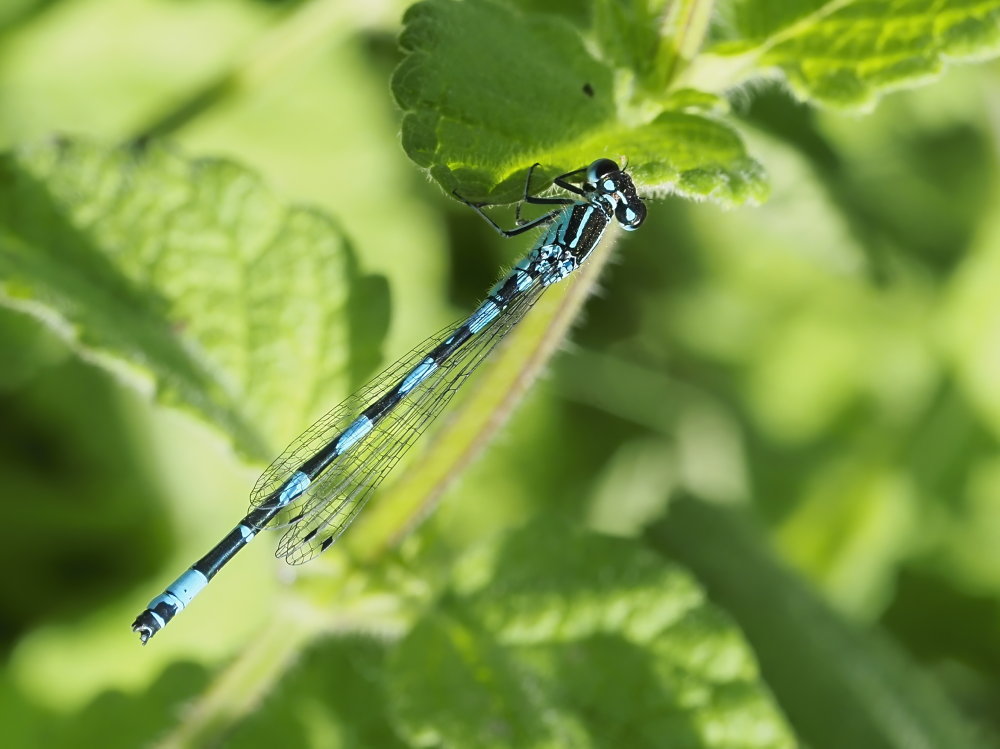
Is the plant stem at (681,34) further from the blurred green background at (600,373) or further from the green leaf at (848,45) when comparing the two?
the blurred green background at (600,373)

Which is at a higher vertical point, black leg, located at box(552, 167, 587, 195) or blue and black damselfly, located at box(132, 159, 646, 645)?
blue and black damselfly, located at box(132, 159, 646, 645)

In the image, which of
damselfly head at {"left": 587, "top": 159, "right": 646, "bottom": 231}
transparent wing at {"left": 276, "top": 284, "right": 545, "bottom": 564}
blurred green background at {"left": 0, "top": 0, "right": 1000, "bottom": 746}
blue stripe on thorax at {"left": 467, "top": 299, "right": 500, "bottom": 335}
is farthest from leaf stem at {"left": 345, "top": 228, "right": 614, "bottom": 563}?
blurred green background at {"left": 0, "top": 0, "right": 1000, "bottom": 746}

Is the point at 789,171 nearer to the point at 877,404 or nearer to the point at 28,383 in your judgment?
the point at 877,404

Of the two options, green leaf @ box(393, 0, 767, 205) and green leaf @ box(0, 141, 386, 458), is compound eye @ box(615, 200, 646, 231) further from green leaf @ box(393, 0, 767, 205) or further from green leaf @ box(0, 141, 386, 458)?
green leaf @ box(0, 141, 386, 458)

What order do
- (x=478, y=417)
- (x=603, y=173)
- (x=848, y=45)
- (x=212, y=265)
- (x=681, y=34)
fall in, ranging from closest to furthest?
(x=681, y=34)
(x=848, y=45)
(x=478, y=417)
(x=603, y=173)
(x=212, y=265)

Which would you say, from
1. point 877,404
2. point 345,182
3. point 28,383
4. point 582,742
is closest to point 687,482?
point 877,404

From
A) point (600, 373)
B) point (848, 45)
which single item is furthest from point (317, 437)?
point (600, 373)

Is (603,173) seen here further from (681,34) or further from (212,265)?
(212,265)
